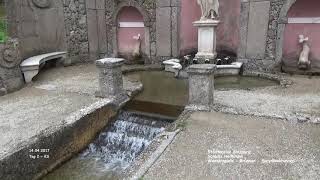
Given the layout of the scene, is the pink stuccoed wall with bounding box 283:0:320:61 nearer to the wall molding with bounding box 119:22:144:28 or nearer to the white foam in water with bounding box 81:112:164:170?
the wall molding with bounding box 119:22:144:28

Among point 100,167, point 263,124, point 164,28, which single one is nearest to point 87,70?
point 164,28

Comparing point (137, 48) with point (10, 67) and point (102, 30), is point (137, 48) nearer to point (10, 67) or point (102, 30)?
point (102, 30)

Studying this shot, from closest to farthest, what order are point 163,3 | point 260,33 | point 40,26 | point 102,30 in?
point 260,33, point 40,26, point 163,3, point 102,30

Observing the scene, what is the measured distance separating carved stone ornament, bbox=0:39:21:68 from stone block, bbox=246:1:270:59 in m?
6.26

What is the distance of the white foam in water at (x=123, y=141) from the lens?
4751 millimetres

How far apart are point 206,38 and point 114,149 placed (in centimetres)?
498

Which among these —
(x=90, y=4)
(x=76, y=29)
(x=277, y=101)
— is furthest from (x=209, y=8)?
(x=76, y=29)

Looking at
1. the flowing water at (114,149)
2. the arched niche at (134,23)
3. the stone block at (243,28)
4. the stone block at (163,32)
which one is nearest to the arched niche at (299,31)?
the stone block at (243,28)

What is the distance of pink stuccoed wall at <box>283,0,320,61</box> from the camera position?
8109mm

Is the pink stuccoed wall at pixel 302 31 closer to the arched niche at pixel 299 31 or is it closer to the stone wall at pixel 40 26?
the arched niche at pixel 299 31

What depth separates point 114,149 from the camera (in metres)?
5.00

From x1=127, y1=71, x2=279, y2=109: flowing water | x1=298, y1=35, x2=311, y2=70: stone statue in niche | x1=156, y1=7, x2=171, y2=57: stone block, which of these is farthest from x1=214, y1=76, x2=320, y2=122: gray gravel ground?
x1=156, y1=7, x2=171, y2=57: stone block

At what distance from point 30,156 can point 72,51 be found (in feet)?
21.6

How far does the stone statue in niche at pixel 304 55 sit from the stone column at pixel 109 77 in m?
5.26
